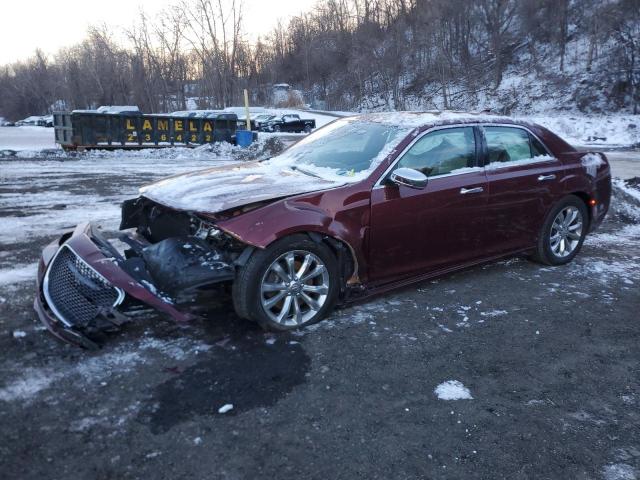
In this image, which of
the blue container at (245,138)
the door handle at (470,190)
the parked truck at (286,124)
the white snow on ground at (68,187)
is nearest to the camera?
the door handle at (470,190)

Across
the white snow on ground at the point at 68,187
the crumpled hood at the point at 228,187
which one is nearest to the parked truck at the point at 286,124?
the white snow on ground at the point at 68,187

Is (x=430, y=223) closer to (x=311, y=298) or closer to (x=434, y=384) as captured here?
(x=311, y=298)

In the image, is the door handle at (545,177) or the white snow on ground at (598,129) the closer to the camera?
the door handle at (545,177)

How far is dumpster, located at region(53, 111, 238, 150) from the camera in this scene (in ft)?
56.7

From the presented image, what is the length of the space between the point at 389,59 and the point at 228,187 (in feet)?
163

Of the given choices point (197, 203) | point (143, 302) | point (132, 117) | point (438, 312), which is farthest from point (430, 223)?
point (132, 117)

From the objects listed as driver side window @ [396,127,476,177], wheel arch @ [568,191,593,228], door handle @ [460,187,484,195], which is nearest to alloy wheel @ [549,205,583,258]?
wheel arch @ [568,191,593,228]

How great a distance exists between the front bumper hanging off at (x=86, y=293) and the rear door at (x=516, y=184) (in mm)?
2954

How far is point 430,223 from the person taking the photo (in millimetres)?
4250

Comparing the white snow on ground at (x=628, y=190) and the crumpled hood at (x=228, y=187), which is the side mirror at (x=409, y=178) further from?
the white snow on ground at (x=628, y=190)

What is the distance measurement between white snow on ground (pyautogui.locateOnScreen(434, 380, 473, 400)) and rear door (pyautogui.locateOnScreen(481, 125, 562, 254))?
1.97 metres

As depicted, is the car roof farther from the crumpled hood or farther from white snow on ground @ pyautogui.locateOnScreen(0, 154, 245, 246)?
white snow on ground @ pyautogui.locateOnScreen(0, 154, 245, 246)

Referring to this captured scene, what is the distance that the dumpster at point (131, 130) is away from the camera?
56.7ft

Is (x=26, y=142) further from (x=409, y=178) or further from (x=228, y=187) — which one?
(x=409, y=178)
